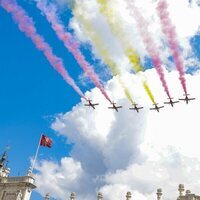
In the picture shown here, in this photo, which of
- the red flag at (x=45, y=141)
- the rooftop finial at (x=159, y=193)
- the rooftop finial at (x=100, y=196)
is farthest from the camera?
the red flag at (x=45, y=141)

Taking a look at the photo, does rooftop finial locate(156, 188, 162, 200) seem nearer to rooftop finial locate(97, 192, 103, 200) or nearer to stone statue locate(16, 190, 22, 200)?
rooftop finial locate(97, 192, 103, 200)

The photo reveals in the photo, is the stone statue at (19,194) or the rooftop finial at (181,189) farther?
the stone statue at (19,194)

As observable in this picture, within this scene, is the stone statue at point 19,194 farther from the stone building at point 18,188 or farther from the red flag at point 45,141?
the red flag at point 45,141

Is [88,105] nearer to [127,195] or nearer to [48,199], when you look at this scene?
[127,195]

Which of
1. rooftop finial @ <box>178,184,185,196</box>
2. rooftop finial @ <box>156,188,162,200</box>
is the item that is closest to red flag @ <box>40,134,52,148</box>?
rooftop finial @ <box>156,188,162,200</box>

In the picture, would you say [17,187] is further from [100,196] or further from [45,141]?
[100,196]

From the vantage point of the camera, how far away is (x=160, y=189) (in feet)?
211

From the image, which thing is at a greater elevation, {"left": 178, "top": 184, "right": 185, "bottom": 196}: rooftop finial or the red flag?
the red flag

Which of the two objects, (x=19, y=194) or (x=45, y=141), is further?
(x=45, y=141)

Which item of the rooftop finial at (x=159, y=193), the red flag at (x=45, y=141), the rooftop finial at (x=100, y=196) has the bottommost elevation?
the rooftop finial at (x=159, y=193)

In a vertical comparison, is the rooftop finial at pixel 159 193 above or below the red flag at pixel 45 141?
below

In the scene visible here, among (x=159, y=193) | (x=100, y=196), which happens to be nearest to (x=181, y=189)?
(x=159, y=193)

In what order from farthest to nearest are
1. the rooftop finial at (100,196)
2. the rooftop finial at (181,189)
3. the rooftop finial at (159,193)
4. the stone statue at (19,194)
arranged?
the stone statue at (19,194), the rooftop finial at (100,196), the rooftop finial at (159,193), the rooftop finial at (181,189)

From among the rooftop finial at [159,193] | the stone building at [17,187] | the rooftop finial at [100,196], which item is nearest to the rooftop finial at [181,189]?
the rooftop finial at [159,193]
